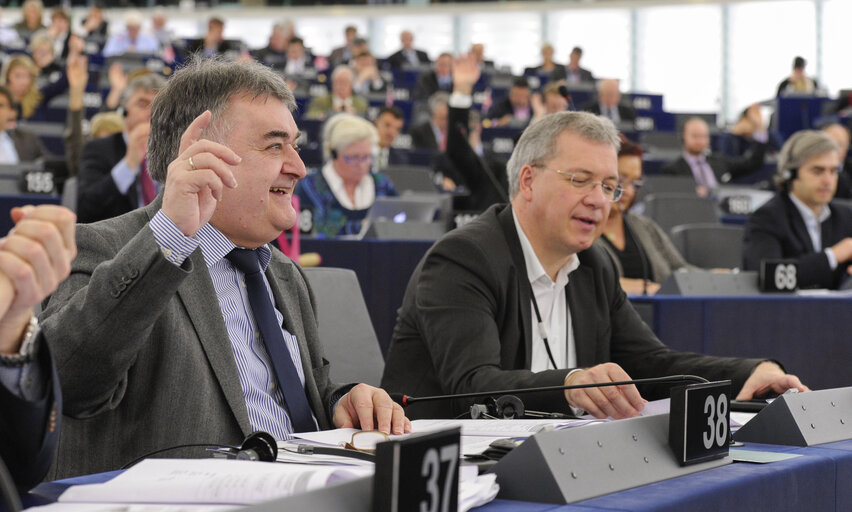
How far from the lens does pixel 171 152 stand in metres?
1.72

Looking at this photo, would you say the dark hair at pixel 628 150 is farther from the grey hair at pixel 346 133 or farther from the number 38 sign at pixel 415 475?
the number 38 sign at pixel 415 475

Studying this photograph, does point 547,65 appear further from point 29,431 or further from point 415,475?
point 415,475

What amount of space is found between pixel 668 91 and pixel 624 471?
16.3 metres

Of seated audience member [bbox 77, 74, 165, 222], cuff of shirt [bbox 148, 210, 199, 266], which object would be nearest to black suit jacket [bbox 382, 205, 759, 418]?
cuff of shirt [bbox 148, 210, 199, 266]

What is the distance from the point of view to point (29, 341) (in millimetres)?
1135

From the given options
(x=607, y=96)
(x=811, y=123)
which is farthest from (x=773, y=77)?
(x=607, y=96)

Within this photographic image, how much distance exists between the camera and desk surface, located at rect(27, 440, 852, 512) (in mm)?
1119

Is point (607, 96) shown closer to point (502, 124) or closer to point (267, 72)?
point (502, 124)

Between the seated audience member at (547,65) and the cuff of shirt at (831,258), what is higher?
the seated audience member at (547,65)

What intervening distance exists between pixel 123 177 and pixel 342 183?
157cm

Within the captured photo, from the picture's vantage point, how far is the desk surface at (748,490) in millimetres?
1119

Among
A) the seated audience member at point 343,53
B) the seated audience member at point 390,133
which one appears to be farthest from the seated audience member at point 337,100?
the seated audience member at point 343,53

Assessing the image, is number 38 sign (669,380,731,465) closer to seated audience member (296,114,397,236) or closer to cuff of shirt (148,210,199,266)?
cuff of shirt (148,210,199,266)

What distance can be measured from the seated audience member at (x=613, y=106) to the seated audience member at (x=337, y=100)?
8.59 feet
